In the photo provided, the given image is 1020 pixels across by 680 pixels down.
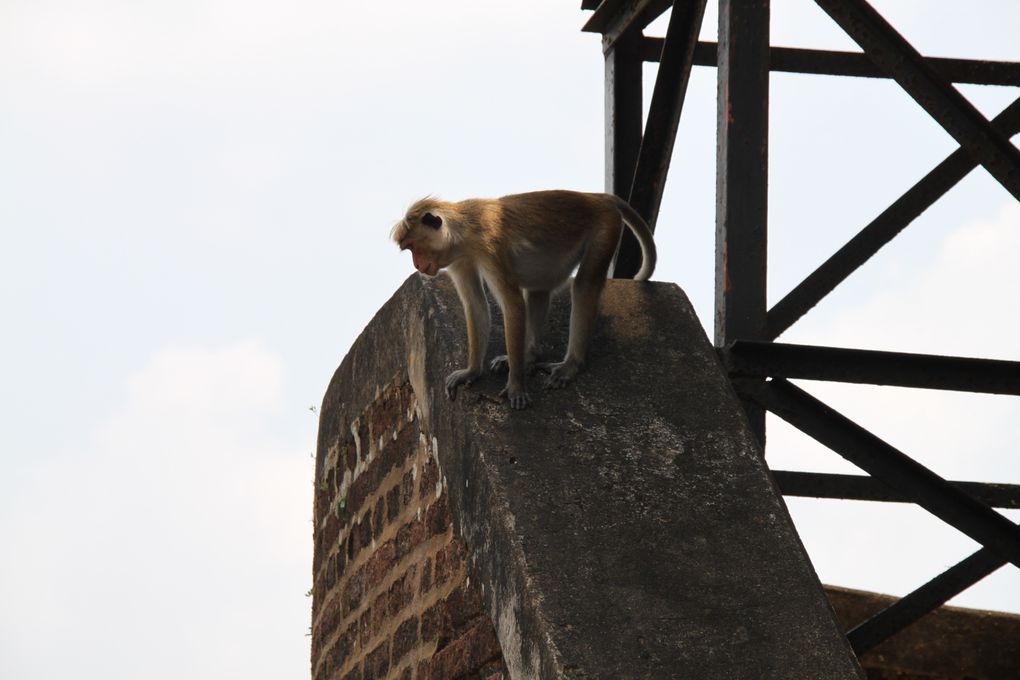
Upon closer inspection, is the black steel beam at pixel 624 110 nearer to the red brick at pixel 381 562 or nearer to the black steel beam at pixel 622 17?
the black steel beam at pixel 622 17

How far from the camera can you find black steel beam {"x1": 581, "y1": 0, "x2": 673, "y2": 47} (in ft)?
22.0

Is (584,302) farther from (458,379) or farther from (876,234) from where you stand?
(876,234)

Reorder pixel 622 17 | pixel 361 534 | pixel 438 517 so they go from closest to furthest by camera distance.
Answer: pixel 438 517 < pixel 361 534 < pixel 622 17

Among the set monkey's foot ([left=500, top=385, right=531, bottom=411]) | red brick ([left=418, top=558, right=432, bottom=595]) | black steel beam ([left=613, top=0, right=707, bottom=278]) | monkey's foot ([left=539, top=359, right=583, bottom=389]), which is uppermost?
black steel beam ([left=613, top=0, right=707, bottom=278])

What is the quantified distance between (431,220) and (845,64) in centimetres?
356

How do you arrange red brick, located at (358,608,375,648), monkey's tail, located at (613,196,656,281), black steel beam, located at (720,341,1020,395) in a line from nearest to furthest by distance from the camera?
black steel beam, located at (720,341,1020,395) < monkey's tail, located at (613,196,656,281) < red brick, located at (358,608,375,648)

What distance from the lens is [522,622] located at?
3705mm

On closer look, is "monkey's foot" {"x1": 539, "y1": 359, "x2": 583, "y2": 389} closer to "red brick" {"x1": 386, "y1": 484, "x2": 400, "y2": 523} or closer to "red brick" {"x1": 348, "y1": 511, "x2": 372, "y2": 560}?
"red brick" {"x1": 386, "y1": 484, "x2": 400, "y2": 523}

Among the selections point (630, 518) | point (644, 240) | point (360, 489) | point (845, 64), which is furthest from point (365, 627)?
point (845, 64)

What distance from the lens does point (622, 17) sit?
268 inches

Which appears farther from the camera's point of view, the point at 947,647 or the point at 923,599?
the point at 947,647

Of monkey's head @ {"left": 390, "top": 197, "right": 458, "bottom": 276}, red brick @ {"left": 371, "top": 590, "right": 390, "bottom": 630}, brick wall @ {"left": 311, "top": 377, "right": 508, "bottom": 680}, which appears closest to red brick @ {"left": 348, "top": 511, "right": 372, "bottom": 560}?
brick wall @ {"left": 311, "top": 377, "right": 508, "bottom": 680}

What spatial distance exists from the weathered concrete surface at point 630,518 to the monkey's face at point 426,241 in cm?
18

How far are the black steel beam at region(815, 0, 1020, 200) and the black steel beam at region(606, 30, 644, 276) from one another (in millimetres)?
1686
